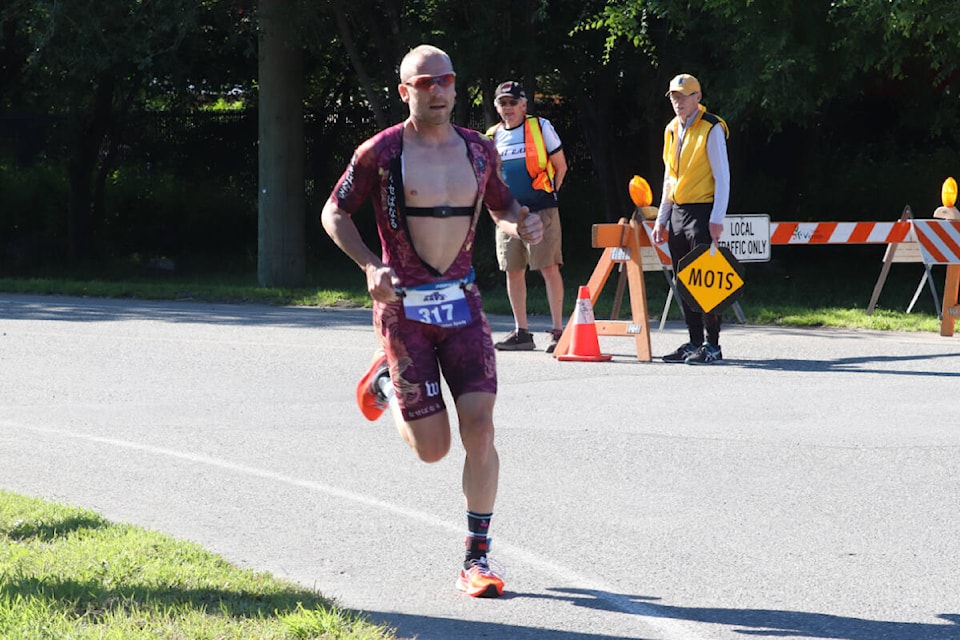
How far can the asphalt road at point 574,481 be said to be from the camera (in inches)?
214

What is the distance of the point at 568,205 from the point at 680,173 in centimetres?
1576

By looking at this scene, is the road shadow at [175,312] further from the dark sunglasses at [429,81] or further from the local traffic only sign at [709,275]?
the dark sunglasses at [429,81]

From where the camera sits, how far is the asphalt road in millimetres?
5441

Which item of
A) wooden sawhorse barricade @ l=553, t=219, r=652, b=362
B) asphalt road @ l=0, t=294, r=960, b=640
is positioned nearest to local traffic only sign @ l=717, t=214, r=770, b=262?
asphalt road @ l=0, t=294, r=960, b=640

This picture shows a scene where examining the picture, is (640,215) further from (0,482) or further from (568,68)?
(568,68)

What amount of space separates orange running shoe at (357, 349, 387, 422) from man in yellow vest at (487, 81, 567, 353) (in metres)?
5.93

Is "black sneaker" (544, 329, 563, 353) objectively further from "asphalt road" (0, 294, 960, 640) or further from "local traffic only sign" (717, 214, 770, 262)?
"local traffic only sign" (717, 214, 770, 262)

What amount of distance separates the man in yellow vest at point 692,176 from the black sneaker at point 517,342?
1655mm

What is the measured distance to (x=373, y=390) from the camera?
6.05m

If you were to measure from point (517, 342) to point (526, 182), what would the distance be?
1.43 meters

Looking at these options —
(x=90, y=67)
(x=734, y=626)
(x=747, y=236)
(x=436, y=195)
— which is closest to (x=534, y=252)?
(x=747, y=236)

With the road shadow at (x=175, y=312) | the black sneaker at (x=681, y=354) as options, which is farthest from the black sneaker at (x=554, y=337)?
the road shadow at (x=175, y=312)

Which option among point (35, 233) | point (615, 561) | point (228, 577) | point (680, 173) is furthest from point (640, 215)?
point (35, 233)

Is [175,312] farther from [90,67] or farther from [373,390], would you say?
[373,390]
